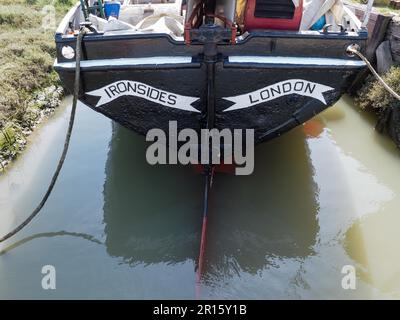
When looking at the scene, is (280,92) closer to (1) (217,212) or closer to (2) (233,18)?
(2) (233,18)

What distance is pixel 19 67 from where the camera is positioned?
7.50 meters

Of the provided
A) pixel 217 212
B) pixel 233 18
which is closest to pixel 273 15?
pixel 233 18

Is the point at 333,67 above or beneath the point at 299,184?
above

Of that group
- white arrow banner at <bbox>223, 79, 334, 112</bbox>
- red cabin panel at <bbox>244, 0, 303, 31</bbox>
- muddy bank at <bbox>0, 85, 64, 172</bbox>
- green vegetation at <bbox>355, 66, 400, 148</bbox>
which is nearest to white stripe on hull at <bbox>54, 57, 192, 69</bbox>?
white arrow banner at <bbox>223, 79, 334, 112</bbox>

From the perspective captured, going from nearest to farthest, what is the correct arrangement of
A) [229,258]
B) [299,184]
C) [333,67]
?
[333,67] → [229,258] → [299,184]

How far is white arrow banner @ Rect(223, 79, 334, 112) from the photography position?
4.04 metres

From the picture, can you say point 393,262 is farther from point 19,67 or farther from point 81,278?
point 19,67

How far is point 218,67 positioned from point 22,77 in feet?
16.3

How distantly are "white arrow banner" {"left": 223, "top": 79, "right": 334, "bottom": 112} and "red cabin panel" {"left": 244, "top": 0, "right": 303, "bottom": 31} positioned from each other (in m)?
0.59

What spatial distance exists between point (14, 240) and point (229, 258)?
7.79 ft

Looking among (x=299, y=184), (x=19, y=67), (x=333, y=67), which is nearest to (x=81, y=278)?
(x=299, y=184)

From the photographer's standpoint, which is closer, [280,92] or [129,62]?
[129,62]

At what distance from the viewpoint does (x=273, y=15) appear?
4.08 meters

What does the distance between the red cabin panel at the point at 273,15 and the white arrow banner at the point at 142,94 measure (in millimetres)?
1008
